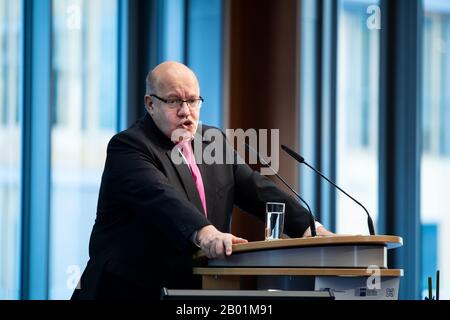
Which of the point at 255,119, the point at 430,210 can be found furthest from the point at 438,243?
the point at 255,119

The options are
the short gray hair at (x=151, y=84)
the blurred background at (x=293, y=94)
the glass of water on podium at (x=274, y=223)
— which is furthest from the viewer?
the blurred background at (x=293, y=94)

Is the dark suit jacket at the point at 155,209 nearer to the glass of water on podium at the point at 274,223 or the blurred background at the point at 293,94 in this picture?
the glass of water on podium at the point at 274,223

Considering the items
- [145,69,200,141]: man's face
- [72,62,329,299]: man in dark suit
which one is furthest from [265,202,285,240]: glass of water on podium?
[145,69,200,141]: man's face

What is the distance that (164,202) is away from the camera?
254cm

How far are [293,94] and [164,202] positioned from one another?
8.72 ft

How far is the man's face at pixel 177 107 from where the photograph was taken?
2855 mm

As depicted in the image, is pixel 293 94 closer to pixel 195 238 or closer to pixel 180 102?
pixel 180 102

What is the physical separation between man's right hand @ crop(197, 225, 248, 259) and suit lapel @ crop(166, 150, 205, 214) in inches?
13.4

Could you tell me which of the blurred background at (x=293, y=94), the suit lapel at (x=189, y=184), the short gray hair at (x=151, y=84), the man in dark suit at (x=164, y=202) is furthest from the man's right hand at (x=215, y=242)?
the blurred background at (x=293, y=94)
